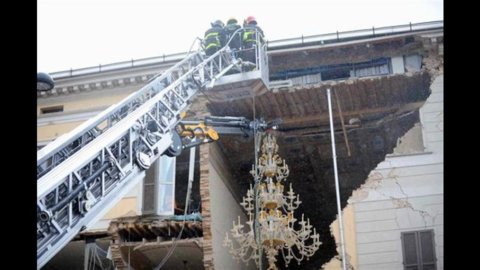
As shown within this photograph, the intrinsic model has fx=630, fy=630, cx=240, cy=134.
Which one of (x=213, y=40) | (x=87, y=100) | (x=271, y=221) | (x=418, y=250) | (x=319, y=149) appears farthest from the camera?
(x=319, y=149)

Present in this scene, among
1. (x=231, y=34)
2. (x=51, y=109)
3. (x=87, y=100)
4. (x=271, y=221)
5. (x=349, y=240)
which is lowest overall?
(x=349, y=240)

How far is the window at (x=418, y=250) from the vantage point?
28.7ft

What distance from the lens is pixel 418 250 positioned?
8758mm

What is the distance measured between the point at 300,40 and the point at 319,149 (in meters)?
2.14

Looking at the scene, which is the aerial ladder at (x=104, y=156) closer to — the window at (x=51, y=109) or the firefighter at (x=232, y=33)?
the firefighter at (x=232, y=33)

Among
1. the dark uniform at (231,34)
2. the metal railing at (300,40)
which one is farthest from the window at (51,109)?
the dark uniform at (231,34)

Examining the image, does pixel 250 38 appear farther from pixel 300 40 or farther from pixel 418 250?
pixel 418 250

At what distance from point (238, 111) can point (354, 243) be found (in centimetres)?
293

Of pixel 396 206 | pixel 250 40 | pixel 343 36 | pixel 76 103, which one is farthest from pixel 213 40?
pixel 396 206

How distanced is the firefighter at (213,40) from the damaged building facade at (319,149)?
2.88ft
